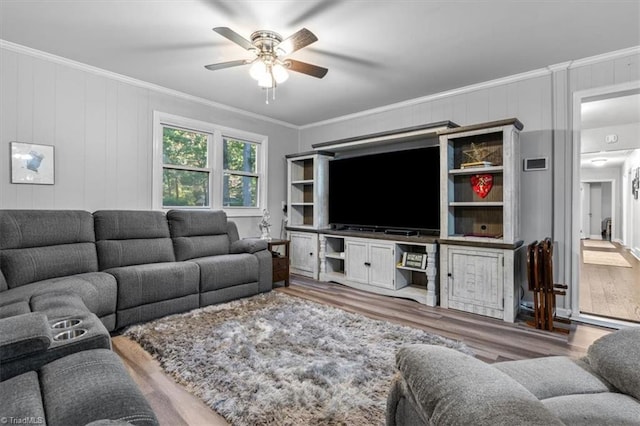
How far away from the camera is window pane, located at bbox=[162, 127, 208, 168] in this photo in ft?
13.7

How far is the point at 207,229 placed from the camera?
401 cm

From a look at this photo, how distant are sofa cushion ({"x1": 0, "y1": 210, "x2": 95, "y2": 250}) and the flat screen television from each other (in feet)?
10.2

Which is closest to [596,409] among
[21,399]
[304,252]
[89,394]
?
[89,394]

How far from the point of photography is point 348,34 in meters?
2.70

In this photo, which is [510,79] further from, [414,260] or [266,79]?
[266,79]

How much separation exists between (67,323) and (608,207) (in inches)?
600

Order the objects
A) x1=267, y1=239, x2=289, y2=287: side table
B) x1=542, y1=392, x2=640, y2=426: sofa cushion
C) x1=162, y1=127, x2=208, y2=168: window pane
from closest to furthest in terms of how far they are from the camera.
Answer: x1=542, y1=392, x2=640, y2=426: sofa cushion → x1=162, y1=127, x2=208, y2=168: window pane → x1=267, y1=239, x2=289, y2=287: side table

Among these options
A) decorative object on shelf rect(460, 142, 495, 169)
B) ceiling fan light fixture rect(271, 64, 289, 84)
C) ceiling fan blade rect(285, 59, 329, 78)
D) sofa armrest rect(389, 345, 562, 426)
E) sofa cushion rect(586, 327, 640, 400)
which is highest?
ceiling fan blade rect(285, 59, 329, 78)

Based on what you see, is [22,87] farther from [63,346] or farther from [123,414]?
[123,414]

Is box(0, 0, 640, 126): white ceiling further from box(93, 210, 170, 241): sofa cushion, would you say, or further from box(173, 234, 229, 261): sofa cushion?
box(173, 234, 229, 261): sofa cushion

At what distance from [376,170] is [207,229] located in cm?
237

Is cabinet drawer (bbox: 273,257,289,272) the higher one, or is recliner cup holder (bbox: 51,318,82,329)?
recliner cup holder (bbox: 51,318,82,329)

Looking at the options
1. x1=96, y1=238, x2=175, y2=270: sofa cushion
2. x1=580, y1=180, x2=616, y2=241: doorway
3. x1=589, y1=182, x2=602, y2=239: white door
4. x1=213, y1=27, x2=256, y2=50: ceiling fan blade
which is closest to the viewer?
x1=213, y1=27, x2=256, y2=50: ceiling fan blade

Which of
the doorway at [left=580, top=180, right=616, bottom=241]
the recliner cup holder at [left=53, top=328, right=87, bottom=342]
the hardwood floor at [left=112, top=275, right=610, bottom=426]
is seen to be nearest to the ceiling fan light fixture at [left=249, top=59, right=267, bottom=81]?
the recliner cup holder at [left=53, top=328, right=87, bottom=342]
